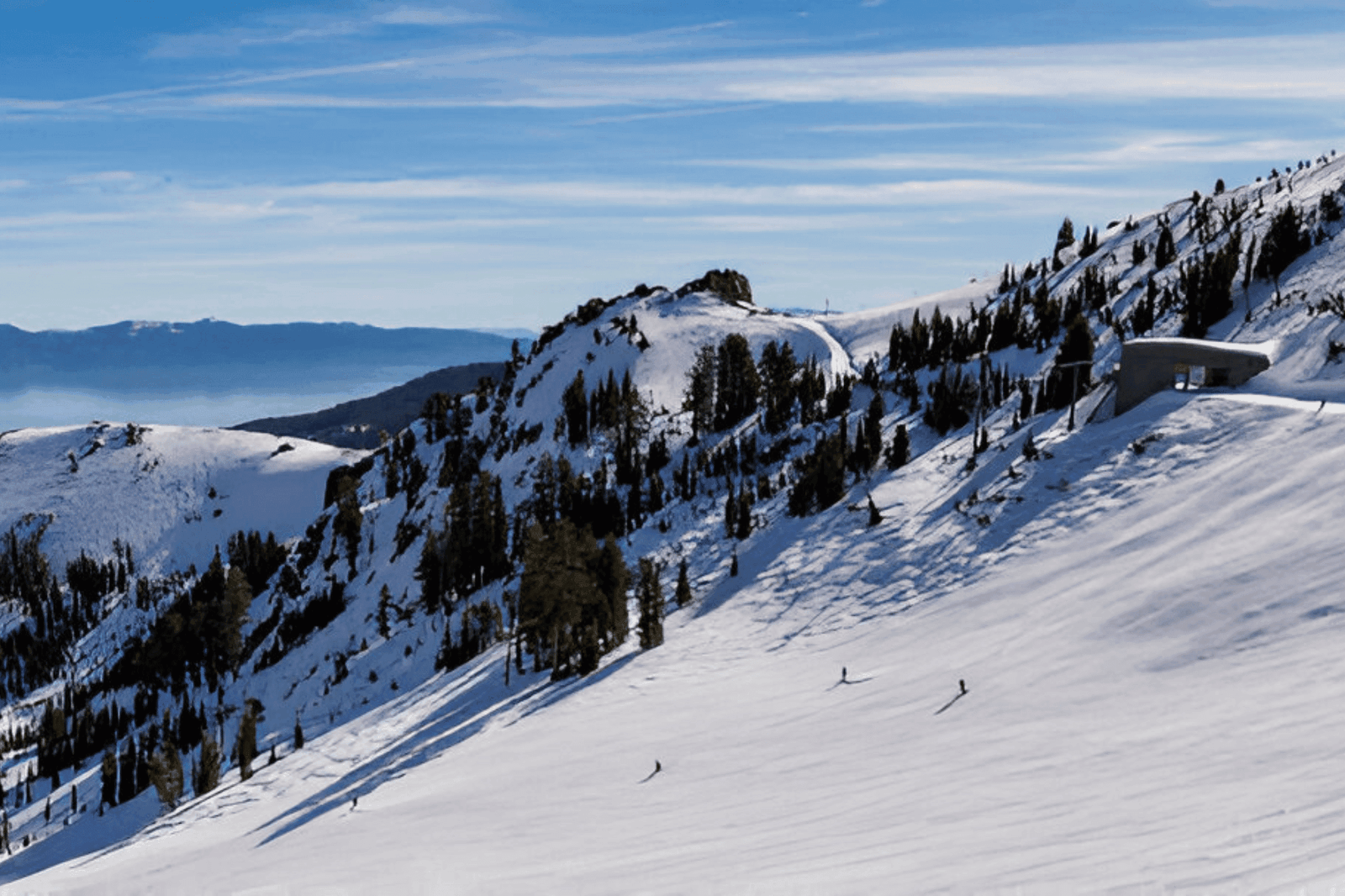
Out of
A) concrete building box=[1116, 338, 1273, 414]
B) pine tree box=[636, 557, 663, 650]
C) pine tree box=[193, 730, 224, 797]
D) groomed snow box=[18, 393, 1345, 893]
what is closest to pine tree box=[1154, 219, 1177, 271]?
concrete building box=[1116, 338, 1273, 414]

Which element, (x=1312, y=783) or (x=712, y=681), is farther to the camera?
(x=712, y=681)

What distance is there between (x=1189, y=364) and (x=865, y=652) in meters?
30.3

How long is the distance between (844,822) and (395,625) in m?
91.2

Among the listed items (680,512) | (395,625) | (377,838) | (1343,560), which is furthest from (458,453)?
(1343,560)

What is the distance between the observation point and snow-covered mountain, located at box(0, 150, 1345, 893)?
18.1m

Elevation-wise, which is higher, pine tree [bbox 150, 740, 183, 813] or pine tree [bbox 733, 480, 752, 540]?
pine tree [bbox 733, 480, 752, 540]

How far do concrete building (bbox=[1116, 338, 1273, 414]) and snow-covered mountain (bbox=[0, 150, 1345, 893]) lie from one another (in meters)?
2.21

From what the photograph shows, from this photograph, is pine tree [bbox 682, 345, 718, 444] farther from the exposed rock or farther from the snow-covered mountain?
the exposed rock

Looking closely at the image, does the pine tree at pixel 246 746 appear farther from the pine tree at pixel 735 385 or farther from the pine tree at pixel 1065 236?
the pine tree at pixel 1065 236

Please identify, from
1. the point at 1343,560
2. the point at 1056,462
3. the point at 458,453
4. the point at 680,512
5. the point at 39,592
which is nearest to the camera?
the point at 1343,560

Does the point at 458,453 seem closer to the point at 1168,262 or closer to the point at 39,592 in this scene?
the point at 1168,262

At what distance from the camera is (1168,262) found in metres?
97.8

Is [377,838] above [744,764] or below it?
below

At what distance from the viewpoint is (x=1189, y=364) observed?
54219 mm
